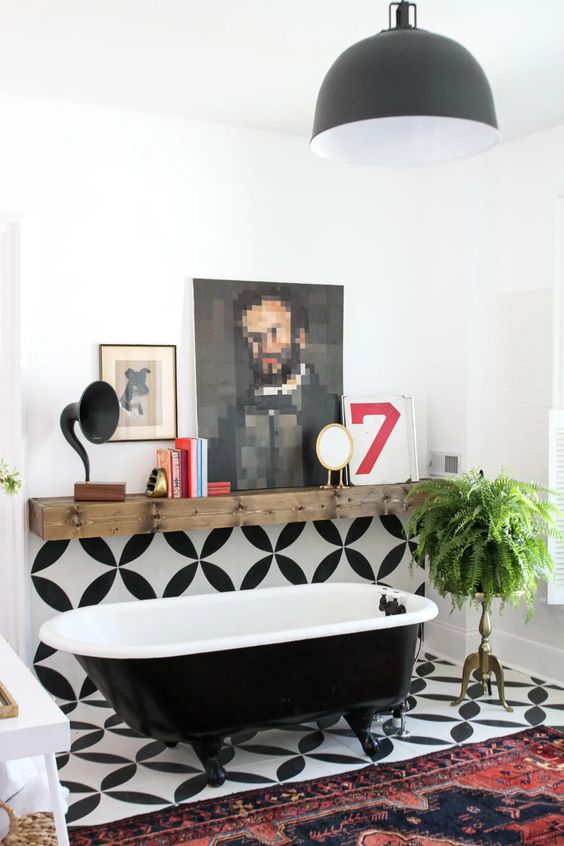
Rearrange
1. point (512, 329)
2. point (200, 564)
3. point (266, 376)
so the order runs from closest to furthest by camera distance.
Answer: point (200, 564), point (266, 376), point (512, 329)

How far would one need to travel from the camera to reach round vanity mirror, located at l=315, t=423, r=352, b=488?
4816mm

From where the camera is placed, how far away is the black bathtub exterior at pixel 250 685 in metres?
3.43

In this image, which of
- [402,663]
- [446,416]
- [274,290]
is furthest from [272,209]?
[402,663]

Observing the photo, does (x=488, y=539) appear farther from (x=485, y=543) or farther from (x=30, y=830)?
(x=30, y=830)

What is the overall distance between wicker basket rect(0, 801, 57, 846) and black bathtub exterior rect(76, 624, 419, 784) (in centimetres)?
82

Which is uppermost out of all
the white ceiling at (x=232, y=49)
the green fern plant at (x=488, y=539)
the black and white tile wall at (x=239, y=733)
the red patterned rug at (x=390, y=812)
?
the white ceiling at (x=232, y=49)

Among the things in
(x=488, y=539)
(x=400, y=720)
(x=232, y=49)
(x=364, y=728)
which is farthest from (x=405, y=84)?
(x=400, y=720)

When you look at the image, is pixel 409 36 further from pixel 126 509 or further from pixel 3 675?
pixel 126 509

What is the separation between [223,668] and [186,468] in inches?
49.4

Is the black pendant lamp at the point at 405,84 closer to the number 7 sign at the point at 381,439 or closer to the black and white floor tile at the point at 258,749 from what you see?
the black and white floor tile at the point at 258,749

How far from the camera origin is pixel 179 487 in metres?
4.47

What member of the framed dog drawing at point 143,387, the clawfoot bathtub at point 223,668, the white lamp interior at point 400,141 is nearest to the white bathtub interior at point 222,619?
the clawfoot bathtub at point 223,668

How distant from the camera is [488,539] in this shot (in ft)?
13.6

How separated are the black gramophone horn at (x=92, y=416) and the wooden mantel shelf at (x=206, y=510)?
0.78 ft
